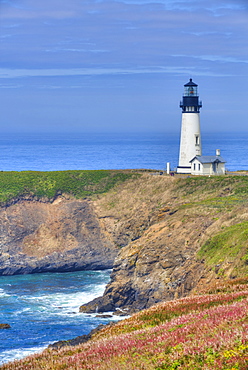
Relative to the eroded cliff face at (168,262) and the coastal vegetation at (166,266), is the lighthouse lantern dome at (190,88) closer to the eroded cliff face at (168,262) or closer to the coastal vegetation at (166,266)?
the coastal vegetation at (166,266)

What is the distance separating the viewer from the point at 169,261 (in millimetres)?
55812

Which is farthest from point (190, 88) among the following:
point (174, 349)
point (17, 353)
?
point (174, 349)

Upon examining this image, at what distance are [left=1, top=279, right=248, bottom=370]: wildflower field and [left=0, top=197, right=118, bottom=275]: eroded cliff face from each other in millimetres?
58615

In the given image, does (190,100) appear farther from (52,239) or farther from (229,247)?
(229,247)

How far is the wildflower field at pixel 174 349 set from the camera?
1358cm

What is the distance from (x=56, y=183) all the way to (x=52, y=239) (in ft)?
48.1

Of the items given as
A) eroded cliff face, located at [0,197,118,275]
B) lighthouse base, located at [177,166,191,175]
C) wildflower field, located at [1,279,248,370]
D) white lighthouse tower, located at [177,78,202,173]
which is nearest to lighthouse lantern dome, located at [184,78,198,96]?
white lighthouse tower, located at [177,78,202,173]

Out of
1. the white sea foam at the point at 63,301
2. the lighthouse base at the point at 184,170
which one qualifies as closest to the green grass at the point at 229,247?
the white sea foam at the point at 63,301

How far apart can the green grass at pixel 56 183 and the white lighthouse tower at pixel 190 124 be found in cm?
963

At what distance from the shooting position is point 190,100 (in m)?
93.6

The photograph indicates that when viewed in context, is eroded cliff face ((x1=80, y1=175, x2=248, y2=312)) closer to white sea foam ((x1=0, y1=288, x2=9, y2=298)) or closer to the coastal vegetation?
the coastal vegetation

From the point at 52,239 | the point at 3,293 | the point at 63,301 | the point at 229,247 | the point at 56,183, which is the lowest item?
the point at 63,301

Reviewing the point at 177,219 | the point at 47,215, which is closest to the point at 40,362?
the point at 177,219

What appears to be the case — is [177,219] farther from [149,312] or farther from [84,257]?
[149,312]
